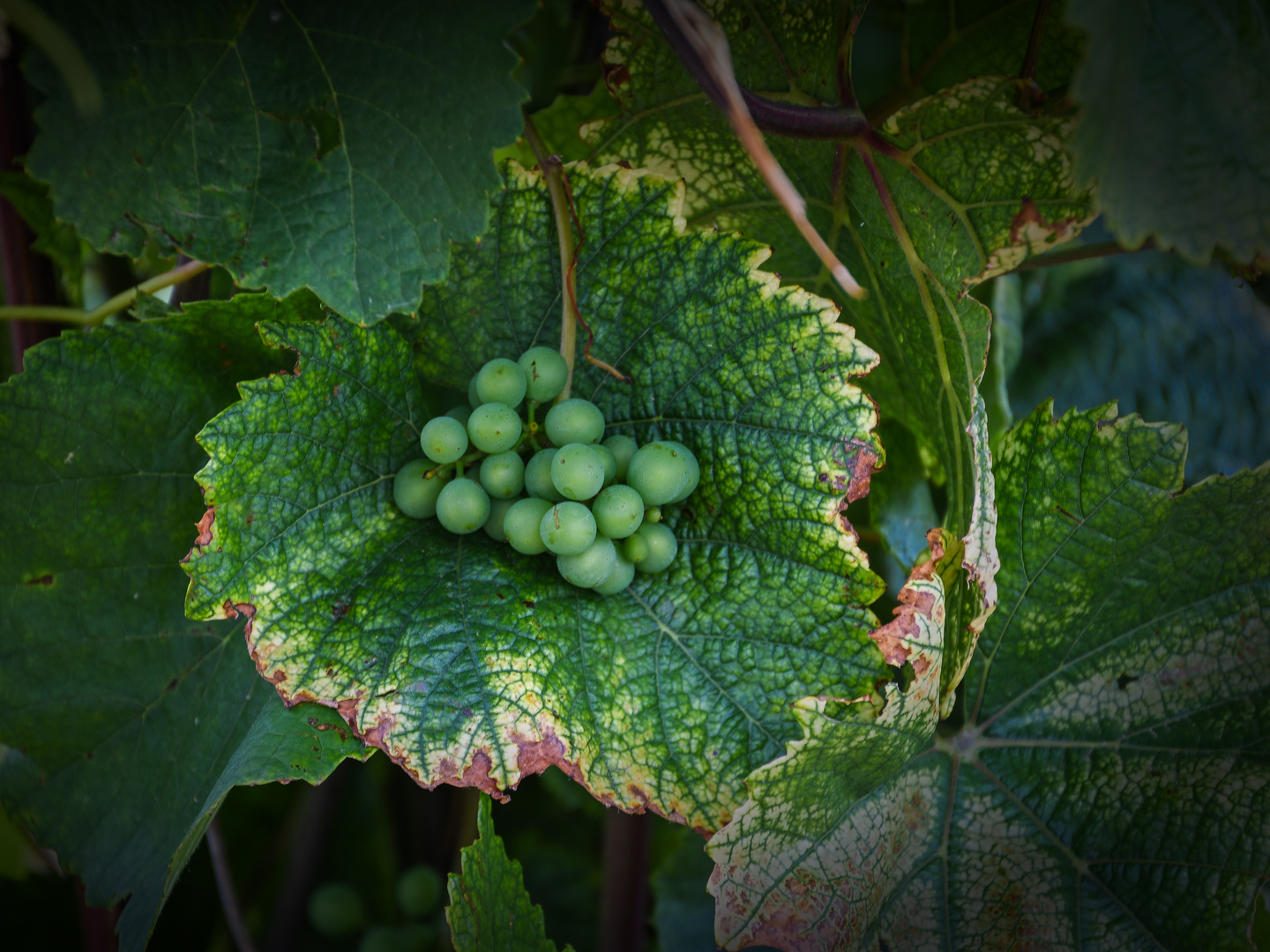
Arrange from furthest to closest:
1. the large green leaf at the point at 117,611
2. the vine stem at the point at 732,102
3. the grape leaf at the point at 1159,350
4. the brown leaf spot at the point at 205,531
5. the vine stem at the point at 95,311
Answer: the grape leaf at the point at 1159,350 < the vine stem at the point at 95,311 < the large green leaf at the point at 117,611 < the brown leaf spot at the point at 205,531 < the vine stem at the point at 732,102

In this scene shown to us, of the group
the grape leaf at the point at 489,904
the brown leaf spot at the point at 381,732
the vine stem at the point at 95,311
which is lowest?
the grape leaf at the point at 489,904

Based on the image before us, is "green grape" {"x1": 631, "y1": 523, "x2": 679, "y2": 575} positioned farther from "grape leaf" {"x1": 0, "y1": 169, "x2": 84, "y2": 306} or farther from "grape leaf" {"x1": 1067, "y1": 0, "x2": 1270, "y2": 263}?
"grape leaf" {"x1": 0, "y1": 169, "x2": 84, "y2": 306}

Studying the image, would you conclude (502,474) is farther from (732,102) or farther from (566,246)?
(732,102)

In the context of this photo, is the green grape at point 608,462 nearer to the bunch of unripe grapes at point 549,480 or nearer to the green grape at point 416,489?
the bunch of unripe grapes at point 549,480

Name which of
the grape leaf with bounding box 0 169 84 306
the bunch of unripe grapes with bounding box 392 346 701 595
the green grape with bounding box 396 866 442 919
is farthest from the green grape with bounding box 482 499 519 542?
the green grape with bounding box 396 866 442 919

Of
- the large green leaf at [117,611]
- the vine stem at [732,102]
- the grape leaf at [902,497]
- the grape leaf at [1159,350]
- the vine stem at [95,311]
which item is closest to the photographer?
the vine stem at [732,102]

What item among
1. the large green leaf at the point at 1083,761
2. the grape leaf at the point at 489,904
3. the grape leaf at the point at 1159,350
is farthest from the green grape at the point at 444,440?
the grape leaf at the point at 1159,350

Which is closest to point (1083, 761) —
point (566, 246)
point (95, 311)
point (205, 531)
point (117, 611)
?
point (566, 246)
